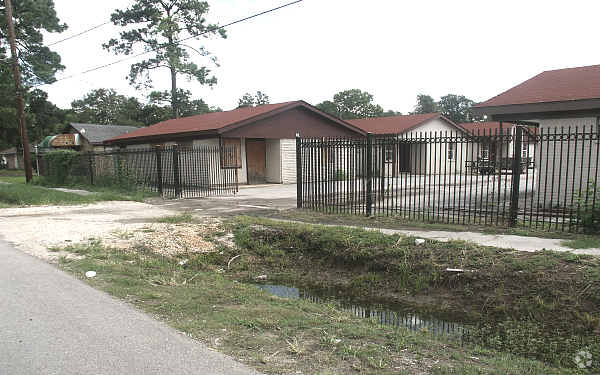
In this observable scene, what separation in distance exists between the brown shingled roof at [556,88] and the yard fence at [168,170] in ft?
35.4

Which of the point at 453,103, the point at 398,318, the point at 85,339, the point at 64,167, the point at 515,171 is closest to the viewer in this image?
the point at 85,339

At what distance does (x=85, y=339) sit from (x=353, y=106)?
73.5 metres

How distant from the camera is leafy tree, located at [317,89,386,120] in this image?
74375mm

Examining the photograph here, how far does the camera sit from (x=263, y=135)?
22.0 metres

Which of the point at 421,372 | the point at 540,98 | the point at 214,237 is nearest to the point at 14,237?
the point at 214,237

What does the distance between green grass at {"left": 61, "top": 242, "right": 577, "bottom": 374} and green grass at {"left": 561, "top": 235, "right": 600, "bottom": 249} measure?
3492 millimetres

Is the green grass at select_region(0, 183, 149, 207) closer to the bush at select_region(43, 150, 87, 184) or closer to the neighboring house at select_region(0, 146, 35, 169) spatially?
the bush at select_region(43, 150, 87, 184)

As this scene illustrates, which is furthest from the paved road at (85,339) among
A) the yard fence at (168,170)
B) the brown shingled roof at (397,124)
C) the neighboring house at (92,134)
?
the neighboring house at (92,134)

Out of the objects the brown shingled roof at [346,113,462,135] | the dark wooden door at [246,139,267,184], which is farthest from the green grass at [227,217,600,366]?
the brown shingled roof at [346,113,462,135]

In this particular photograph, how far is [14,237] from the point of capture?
373 inches

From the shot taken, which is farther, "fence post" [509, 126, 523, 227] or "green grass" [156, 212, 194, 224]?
"green grass" [156, 212, 194, 224]

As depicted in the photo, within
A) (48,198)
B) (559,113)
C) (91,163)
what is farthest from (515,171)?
(91,163)

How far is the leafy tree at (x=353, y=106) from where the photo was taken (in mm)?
74375

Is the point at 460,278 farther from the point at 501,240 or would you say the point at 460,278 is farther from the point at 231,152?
the point at 231,152
